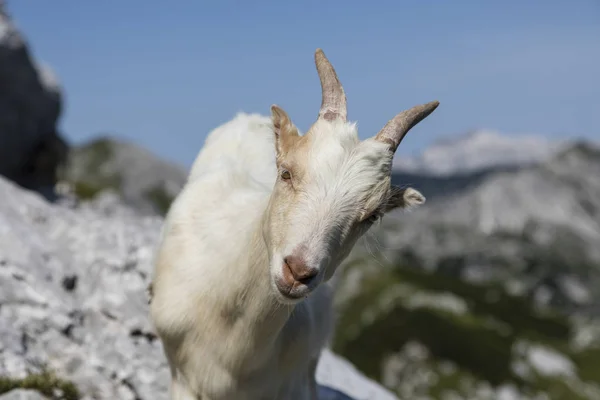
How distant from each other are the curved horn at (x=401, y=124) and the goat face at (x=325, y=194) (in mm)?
11

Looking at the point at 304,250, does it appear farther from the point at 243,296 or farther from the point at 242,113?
the point at 242,113

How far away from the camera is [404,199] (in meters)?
8.62

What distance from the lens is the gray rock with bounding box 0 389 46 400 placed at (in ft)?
37.0

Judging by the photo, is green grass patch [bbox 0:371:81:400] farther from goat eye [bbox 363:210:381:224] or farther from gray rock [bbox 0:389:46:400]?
goat eye [bbox 363:210:381:224]

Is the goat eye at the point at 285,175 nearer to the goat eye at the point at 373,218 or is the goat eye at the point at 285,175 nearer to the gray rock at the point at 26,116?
the goat eye at the point at 373,218

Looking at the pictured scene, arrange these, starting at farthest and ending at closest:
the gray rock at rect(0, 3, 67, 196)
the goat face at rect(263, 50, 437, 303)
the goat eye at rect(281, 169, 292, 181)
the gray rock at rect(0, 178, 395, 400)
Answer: the gray rock at rect(0, 3, 67, 196) < the gray rock at rect(0, 178, 395, 400) < the goat eye at rect(281, 169, 292, 181) < the goat face at rect(263, 50, 437, 303)

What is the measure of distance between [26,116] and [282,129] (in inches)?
1192

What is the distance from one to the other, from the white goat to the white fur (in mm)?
15

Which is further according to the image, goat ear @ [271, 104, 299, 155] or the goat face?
goat ear @ [271, 104, 299, 155]

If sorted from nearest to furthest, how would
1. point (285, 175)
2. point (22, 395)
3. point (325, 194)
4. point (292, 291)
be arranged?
point (292, 291)
point (325, 194)
point (285, 175)
point (22, 395)

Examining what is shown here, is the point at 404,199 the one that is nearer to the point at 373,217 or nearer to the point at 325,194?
the point at 373,217

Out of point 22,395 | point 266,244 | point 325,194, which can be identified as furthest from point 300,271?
point 22,395

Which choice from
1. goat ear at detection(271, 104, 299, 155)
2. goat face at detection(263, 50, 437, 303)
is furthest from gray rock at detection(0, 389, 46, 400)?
goat ear at detection(271, 104, 299, 155)

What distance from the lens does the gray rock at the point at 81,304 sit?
42.9 feet
